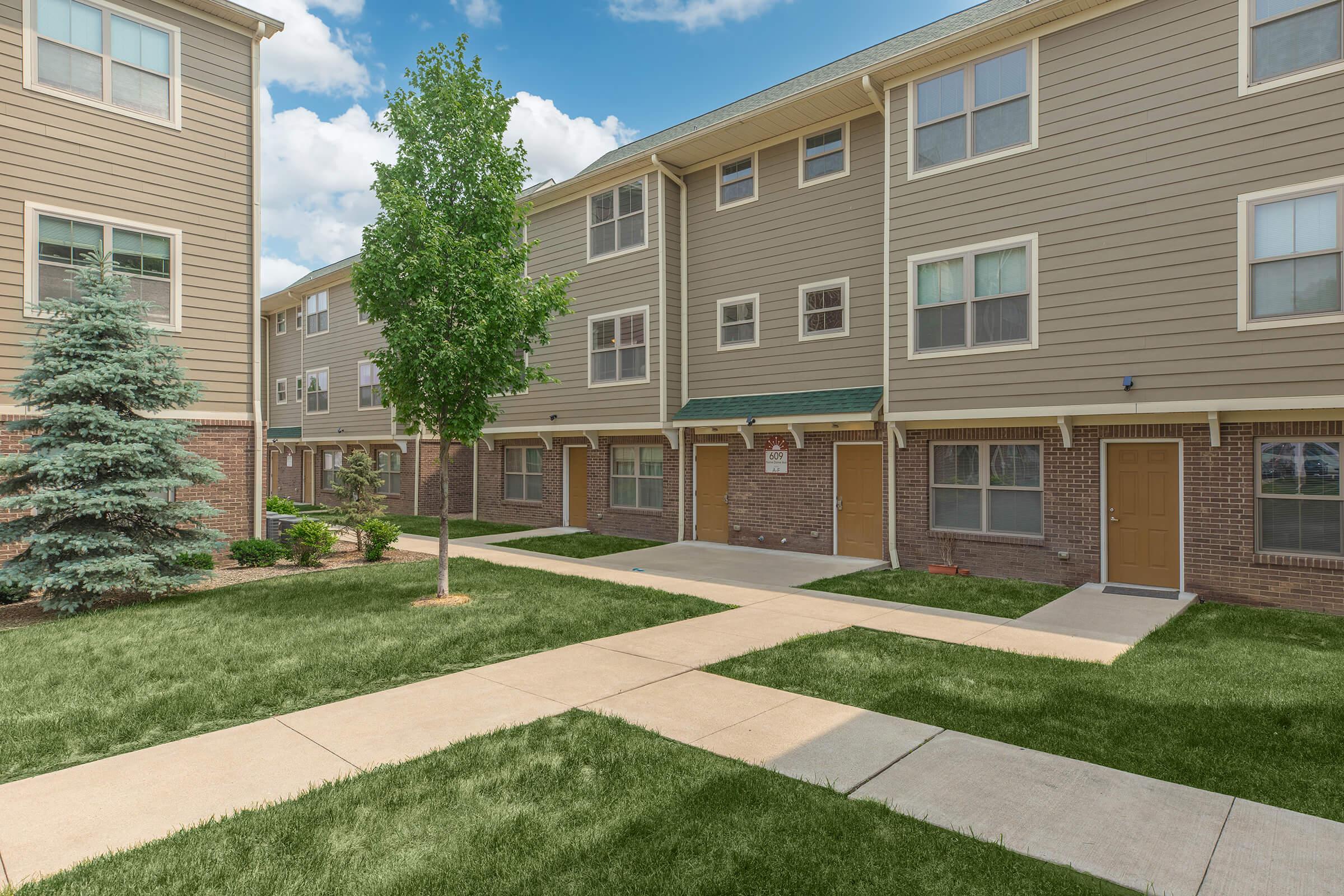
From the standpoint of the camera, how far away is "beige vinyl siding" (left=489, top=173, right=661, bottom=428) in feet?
50.9

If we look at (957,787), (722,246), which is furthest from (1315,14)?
(957,787)

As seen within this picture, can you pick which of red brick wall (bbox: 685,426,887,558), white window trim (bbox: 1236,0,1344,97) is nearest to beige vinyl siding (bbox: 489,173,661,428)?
red brick wall (bbox: 685,426,887,558)

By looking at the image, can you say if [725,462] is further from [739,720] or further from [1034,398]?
[739,720]

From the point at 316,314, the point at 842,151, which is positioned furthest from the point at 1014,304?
the point at 316,314

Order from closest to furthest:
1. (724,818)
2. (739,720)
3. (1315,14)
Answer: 1. (724,818)
2. (739,720)
3. (1315,14)

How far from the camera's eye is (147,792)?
4.14 metres

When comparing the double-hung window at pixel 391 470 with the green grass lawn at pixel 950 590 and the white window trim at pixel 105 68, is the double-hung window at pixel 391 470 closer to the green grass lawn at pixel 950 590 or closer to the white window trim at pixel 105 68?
the white window trim at pixel 105 68

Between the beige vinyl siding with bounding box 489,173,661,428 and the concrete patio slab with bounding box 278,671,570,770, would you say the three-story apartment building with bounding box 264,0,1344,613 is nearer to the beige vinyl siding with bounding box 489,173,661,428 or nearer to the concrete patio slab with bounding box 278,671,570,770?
the beige vinyl siding with bounding box 489,173,661,428

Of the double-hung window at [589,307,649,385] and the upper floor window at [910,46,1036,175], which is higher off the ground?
the upper floor window at [910,46,1036,175]

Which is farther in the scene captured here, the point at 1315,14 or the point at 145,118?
the point at 145,118

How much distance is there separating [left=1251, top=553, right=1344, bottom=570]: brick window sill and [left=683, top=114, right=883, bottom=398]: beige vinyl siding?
597cm

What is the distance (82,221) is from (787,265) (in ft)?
38.8

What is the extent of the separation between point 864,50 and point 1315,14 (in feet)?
26.7

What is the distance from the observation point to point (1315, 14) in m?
8.51
